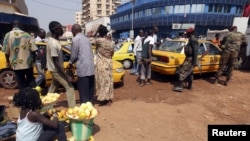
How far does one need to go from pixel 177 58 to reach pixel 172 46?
98 centimetres

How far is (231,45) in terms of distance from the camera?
7496 millimetres

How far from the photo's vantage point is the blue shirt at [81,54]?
172 inches

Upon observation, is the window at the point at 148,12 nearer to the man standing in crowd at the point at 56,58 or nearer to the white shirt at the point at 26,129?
the man standing in crowd at the point at 56,58

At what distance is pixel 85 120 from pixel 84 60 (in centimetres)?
138

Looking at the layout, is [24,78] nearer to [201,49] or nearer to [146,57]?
[146,57]

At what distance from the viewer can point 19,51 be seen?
191 inches

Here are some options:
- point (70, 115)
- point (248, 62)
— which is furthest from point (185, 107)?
point (248, 62)

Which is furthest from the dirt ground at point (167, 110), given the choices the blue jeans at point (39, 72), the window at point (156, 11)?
the window at point (156, 11)

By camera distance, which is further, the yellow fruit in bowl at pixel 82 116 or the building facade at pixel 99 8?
the building facade at pixel 99 8

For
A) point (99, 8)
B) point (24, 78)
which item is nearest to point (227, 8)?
point (24, 78)

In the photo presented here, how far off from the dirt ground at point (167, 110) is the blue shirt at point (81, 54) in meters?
1.11

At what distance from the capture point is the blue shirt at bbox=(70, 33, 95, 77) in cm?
437

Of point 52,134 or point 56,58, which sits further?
point 56,58

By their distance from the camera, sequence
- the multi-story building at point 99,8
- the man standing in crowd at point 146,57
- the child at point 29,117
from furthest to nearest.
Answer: the multi-story building at point 99,8, the man standing in crowd at point 146,57, the child at point 29,117
